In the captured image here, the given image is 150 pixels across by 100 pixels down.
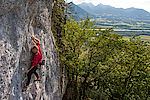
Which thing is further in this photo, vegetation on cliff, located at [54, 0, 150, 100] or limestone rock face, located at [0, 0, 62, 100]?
vegetation on cliff, located at [54, 0, 150, 100]

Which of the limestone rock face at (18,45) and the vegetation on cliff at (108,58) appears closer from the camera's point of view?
the limestone rock face at (18,45)

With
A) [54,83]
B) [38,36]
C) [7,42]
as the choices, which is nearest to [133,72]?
[54,83]

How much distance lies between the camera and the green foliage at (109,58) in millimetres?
15578

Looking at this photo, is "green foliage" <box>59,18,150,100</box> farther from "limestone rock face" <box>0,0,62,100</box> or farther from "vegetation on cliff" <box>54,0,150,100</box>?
"limestone rock face" <box>0,0,62,100</box>

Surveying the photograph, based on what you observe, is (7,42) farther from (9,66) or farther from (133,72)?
(133,72)

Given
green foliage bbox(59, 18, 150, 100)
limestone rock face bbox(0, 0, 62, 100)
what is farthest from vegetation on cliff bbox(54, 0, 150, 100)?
limestone rock face bbox(0, 0, 62, 100)

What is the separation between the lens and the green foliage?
51.1ft

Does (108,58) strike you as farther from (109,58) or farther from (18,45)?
(18,45)

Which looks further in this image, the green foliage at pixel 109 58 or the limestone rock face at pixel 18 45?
the green foliage at pixel 109 58

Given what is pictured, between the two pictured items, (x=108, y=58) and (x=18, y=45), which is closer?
(x=18, y=45)

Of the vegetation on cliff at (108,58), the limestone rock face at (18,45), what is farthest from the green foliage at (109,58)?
the limestone rock face at (18,45)

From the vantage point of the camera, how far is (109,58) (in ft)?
52.2

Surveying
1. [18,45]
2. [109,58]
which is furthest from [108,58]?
[18,45]

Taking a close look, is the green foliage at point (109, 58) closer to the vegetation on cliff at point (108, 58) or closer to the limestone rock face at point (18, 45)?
the vegetation on cliff at point (108, 58)
